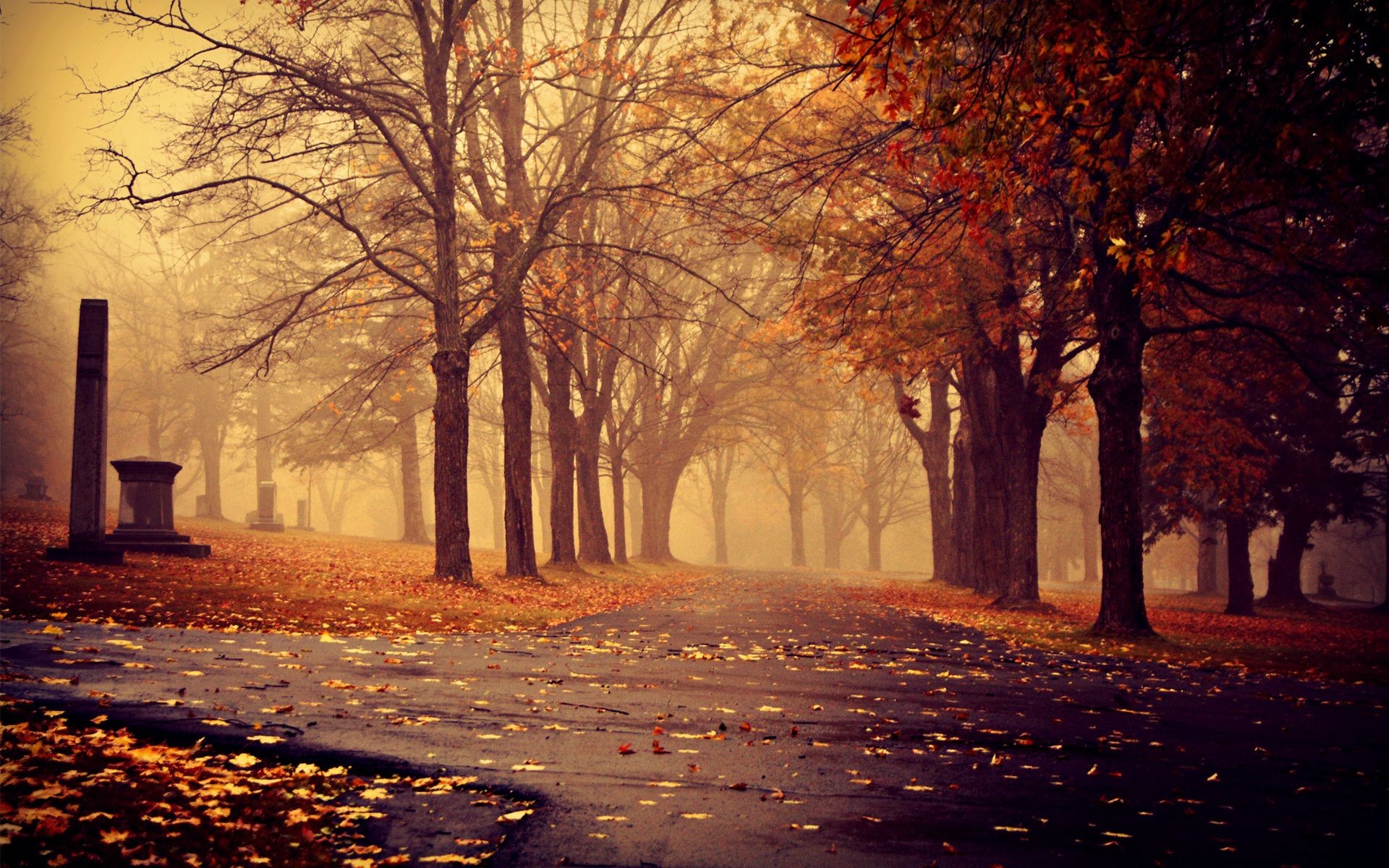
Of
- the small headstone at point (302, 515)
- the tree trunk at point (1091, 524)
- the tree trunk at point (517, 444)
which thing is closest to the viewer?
the tree trunk at point (517, 444)

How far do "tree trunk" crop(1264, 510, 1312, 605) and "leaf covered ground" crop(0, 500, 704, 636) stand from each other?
18468mm

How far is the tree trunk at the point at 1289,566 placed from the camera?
27031 mm

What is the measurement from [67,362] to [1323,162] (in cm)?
5669

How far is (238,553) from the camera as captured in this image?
62.8 feet

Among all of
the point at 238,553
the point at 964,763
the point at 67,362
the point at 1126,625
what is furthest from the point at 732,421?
the point at 67,362

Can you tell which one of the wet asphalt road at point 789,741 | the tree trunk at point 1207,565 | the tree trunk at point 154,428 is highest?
the tree trunk at point 154,428

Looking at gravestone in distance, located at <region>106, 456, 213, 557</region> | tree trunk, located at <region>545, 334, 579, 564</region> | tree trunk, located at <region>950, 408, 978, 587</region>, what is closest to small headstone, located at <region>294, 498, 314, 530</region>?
tree trunk, located at <region>545, 334, 579, 564</region>

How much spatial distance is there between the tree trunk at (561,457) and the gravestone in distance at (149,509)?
8651 millimetres

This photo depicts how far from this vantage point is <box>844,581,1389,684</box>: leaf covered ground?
11867mm

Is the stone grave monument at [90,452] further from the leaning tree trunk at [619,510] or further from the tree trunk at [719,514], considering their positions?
the tree trunk at [719,514]

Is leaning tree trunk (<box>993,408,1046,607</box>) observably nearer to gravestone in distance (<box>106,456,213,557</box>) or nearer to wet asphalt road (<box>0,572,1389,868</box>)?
wet asphalt road (<box>0,572,1389,868</box>)

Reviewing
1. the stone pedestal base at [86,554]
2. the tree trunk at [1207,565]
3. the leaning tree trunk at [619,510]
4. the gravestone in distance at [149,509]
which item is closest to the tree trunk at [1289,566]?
the tree trunk at [1207,565]

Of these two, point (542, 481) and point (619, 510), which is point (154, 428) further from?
point (619, 510)

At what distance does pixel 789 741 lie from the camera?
6.14 meters
